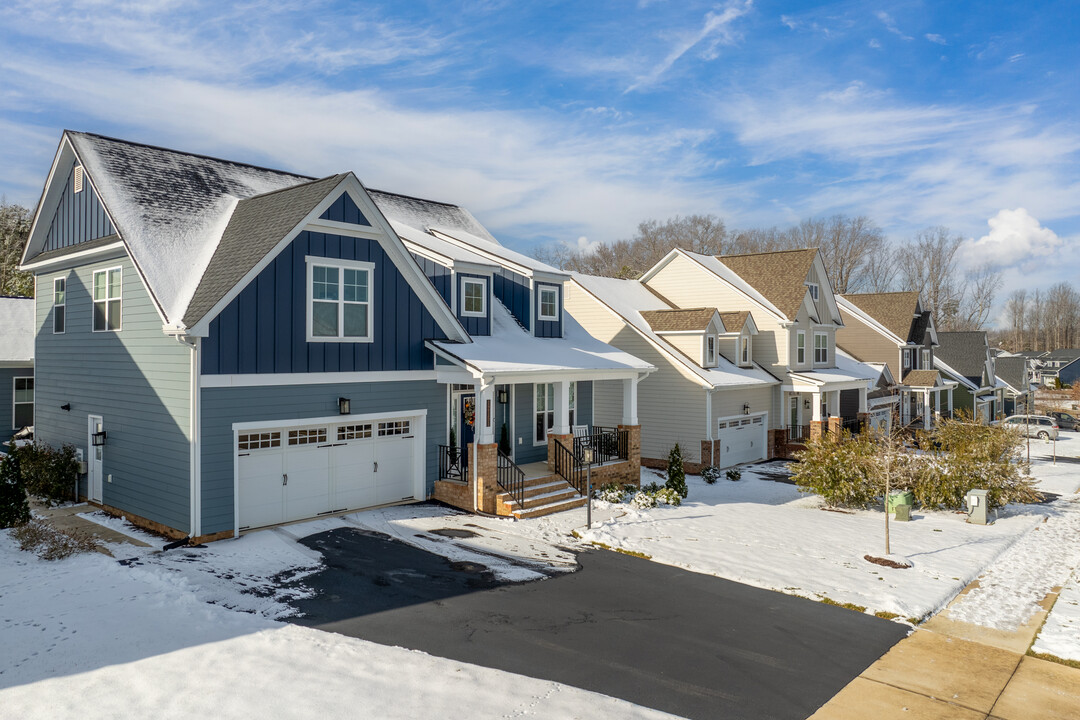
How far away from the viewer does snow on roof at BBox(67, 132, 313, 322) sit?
14.0 meters

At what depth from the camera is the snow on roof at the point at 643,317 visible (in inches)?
999

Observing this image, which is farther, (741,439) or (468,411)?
(741,439)

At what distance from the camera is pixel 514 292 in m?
21.2

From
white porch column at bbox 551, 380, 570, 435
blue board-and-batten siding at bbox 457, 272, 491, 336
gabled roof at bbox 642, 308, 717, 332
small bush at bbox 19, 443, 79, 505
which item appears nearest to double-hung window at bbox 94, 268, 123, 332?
small bush at bbox 19, 443, 79, 505

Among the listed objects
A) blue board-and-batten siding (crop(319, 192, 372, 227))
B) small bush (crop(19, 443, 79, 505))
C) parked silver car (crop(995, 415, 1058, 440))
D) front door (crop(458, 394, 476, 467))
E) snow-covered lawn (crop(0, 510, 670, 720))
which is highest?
blue board-and-batten siding (crop(319, 192, 372, 227))

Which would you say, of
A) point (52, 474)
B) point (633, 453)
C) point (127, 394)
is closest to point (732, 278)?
point (633, 453)

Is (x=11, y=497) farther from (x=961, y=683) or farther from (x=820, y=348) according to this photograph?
(x=820, y=348)

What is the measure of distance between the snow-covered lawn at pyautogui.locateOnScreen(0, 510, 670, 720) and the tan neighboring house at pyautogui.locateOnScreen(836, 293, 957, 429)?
1290 inches

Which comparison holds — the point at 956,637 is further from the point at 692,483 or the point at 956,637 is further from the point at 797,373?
the point at 797,373

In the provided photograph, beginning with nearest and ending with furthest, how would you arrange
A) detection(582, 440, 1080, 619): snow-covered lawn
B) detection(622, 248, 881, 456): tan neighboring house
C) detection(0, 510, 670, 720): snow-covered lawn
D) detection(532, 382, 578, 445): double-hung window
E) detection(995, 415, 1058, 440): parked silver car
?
detection(0, 510, 670, 720): snow-covered lawn → detection(582, 440, 1080, 619): snow-covered lawn → detection(532, 382, 578, 445): double-hung window → detection(622, 248, 881, 456): tan neighboring house → detection(995, 415, 1058, 440): parked silver car

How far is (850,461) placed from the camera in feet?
61.6

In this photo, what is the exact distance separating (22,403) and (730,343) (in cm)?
2411

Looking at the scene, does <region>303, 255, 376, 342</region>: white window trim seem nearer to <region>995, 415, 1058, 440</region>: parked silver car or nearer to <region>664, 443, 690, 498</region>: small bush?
<region>664, 443, 690, 498</region>: small bush

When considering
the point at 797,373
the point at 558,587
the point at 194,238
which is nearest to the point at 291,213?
the point at 194,238
